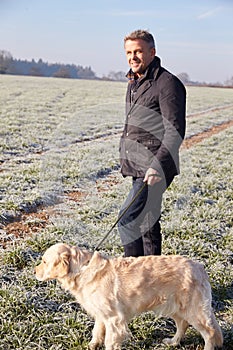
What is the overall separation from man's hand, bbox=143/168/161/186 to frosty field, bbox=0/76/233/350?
1.51m

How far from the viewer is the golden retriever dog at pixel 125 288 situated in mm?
3656

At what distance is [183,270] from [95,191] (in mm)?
5772

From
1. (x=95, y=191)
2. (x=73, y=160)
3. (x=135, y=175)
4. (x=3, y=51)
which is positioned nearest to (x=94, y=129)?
(x=73, y=160)

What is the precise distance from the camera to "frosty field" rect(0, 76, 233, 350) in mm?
4230

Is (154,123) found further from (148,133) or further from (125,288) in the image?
(125,288)

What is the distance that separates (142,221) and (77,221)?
109 inches

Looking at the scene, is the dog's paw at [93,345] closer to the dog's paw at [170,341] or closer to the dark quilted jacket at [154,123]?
the dog's paw at [170,341]

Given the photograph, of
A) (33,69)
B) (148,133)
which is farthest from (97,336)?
(33,69)

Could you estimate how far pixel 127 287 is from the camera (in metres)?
3.69

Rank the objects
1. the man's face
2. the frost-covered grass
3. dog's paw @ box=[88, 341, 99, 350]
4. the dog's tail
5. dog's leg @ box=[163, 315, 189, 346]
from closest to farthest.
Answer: the dog's tail
dog's paw @ box=[88, 341, 99, 350]
dog's leg @ box=[163, 315, 189, 346]
the man's face
the frost-covered grass

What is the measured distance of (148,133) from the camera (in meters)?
4.43

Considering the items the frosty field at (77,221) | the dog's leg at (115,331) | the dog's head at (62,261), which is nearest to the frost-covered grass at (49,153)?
the frosty field at (77,221)

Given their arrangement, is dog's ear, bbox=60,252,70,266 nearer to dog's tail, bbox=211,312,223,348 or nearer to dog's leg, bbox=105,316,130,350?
dog's leg, bbox=105,316,130,350

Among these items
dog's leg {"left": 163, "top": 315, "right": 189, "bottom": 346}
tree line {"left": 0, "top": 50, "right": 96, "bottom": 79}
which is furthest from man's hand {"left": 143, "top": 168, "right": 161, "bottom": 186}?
tree line {"left": 0, "top": 50, "right": 96, "bottom": 79}
